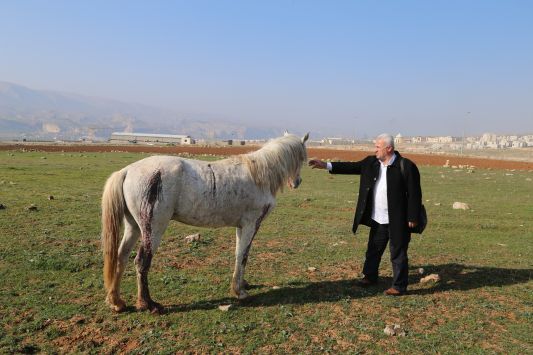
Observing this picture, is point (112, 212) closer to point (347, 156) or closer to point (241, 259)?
point (241, 259)

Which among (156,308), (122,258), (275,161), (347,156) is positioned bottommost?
(156,308)

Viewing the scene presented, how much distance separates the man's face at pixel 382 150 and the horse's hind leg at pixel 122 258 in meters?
4.16

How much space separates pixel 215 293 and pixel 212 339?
153 centimetres

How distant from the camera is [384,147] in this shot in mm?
6422

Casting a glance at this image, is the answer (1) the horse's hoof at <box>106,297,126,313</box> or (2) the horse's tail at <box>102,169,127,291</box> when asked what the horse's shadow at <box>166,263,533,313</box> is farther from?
(2) the horse's tail at <box>102,169,127,291</box>

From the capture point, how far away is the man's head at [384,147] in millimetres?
6411

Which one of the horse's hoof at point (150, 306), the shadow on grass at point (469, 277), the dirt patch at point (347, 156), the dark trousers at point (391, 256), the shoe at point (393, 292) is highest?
the dirt patch at point (347, 156)

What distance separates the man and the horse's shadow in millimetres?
391

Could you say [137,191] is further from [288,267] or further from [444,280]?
[444,280]

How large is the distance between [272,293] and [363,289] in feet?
5.47

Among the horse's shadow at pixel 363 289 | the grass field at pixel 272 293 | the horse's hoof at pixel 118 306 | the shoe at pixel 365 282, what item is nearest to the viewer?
the grass field at pixel 272 293

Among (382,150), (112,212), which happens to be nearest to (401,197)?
(382,150)

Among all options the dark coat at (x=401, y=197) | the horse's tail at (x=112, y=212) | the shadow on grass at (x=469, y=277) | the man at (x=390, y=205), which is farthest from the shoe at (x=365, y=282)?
the horse's tail at (x=112, y=212)

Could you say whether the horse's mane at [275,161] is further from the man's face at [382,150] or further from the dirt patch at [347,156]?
the dirt patch at [347,156]
